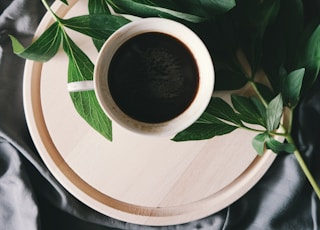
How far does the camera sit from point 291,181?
28.3 inches


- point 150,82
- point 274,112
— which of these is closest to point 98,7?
point 150,82

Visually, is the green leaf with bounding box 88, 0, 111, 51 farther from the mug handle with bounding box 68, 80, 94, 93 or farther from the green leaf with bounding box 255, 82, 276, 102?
the green leaf with bounding box 255, 82, 276, 102

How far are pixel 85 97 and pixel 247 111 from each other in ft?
0.57

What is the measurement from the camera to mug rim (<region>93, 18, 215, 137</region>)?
1.84ft

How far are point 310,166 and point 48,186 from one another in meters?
0.34

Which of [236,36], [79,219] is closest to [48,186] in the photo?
[79,219]

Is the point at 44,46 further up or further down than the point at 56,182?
further up

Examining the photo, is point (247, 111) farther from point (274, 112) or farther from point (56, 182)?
point (56, 182)

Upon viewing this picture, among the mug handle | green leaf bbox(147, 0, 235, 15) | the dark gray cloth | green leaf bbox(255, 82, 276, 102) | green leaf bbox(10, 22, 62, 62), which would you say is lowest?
the dark gray cloth

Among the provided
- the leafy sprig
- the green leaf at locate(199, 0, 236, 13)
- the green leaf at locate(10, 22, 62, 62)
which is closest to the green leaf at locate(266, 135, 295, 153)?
the leafy sprig

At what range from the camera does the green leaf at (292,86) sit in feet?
1.82

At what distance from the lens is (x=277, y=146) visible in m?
0.58

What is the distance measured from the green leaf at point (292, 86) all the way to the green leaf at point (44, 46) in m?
0.25

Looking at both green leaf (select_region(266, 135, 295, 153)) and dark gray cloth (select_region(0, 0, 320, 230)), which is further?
dark gray cloth (select_region(0, 0, 320, 230))
